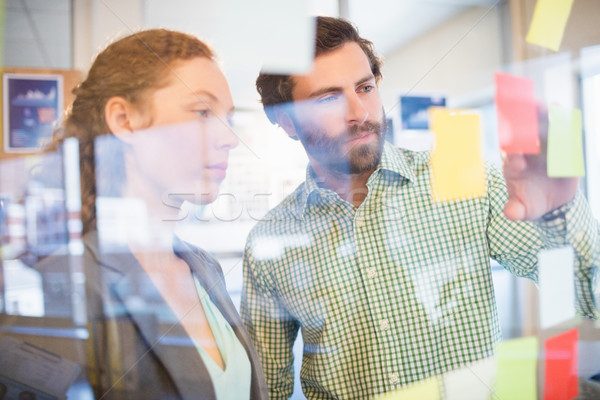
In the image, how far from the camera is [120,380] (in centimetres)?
70

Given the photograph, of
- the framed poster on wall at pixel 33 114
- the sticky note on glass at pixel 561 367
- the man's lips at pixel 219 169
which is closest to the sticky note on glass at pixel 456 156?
the man's lips at pixel 219 169

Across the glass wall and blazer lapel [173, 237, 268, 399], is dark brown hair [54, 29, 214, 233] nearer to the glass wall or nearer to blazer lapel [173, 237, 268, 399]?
the glass wall

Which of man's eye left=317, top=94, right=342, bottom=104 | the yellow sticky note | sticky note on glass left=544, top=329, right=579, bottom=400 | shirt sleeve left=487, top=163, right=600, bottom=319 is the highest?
man's eye left=317, top=94, right=342, bottom=104

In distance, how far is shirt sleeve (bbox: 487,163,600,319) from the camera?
79cm

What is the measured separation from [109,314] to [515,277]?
0.80 m

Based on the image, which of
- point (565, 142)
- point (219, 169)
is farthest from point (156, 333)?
point (565, 142)

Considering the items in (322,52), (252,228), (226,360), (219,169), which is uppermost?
(322,52)

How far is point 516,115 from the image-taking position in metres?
0.91

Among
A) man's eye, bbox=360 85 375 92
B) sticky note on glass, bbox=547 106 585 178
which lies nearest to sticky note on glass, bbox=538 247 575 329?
sticky note on glass, bbox=547 106 585 178

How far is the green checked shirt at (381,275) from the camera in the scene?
78cm

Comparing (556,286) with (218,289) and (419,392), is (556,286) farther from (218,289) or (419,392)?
(218,289)

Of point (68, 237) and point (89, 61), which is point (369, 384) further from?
point (89, 61)

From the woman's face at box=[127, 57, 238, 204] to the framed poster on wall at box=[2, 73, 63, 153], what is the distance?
14 cm

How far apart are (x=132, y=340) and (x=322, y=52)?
1.99 feet
